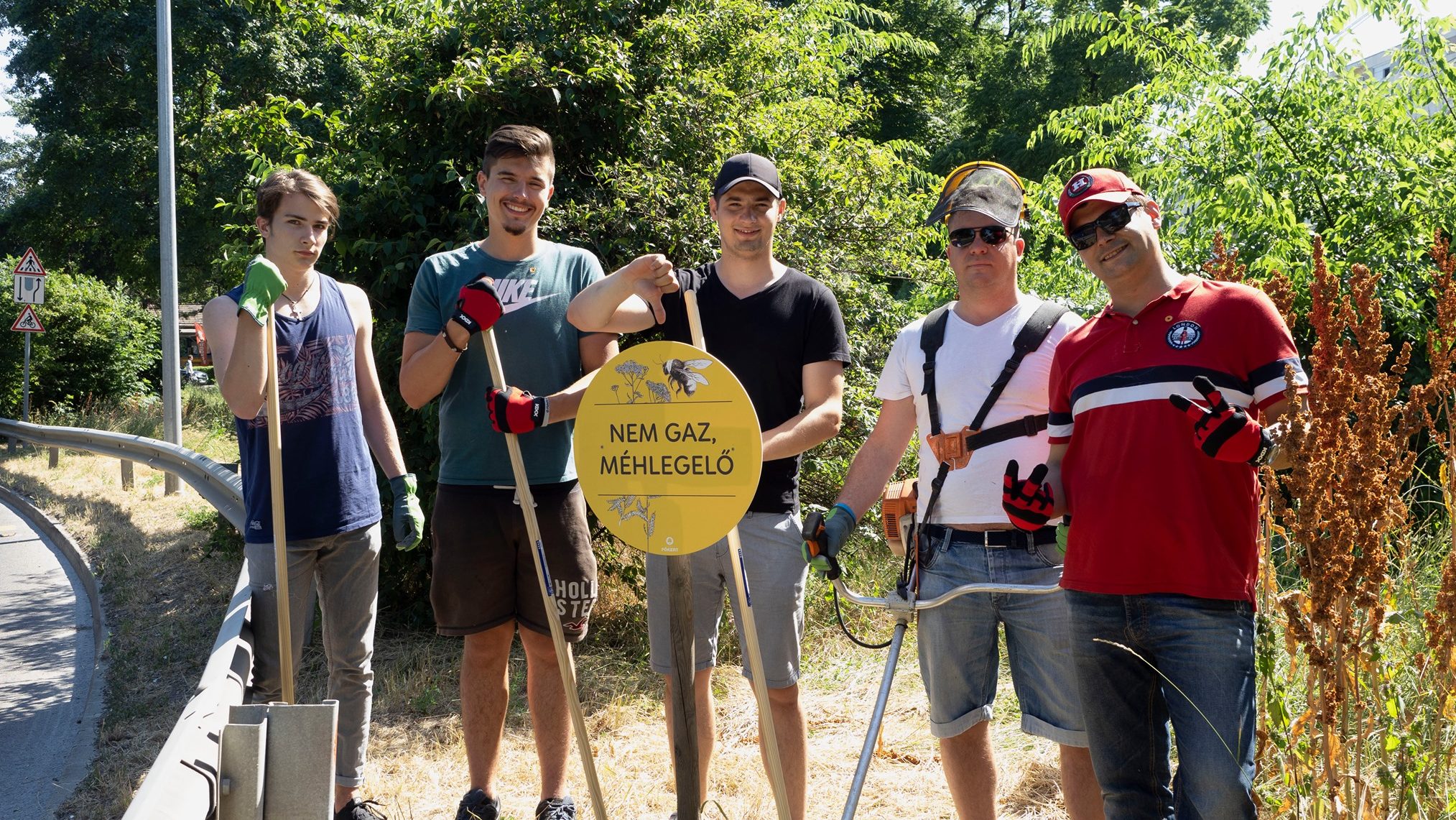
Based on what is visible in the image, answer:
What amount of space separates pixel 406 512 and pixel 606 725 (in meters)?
1.78

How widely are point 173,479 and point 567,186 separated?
734 cm

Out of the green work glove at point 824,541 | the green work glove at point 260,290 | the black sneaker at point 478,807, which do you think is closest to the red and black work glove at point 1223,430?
the green work glove at point 824,541

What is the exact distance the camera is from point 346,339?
3.80 metres

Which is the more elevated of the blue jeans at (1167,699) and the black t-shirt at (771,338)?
the black t-shirt at (771,338)

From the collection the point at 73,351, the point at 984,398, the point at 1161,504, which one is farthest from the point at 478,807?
the point at 73,351

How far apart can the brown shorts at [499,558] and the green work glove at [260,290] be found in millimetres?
854

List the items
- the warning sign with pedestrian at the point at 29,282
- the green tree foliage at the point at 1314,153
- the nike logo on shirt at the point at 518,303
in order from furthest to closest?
1. the warning sign with pedestrian at the point at 29,282
2. the green tree foliage at the point at 1314,153
3. the nike logo on shirt at the point at 518,303

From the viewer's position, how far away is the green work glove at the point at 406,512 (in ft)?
12.2

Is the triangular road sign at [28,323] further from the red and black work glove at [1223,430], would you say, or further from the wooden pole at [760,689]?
the red and black work glove at [1223,430]

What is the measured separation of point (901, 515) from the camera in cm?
342

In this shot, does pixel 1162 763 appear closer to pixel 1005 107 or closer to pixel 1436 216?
pixel 1436 216

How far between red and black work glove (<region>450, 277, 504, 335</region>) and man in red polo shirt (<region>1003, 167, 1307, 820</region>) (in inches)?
62.2

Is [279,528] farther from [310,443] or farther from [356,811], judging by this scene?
[356,811]

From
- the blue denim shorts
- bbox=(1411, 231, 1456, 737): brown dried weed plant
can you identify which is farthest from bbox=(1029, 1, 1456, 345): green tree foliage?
the blue denim shorts
